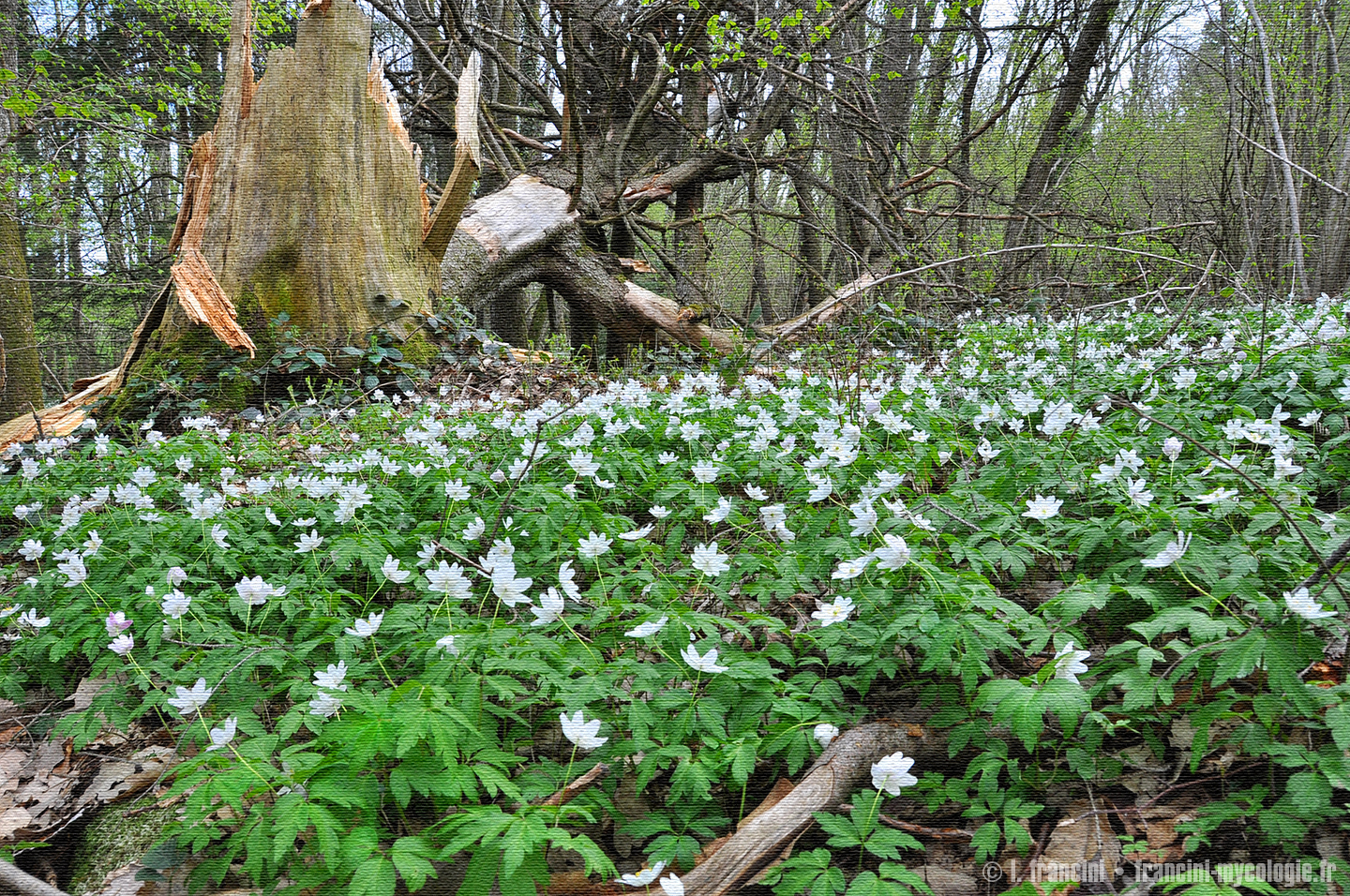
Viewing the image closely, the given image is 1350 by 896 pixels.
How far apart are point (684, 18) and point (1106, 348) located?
7075 mm

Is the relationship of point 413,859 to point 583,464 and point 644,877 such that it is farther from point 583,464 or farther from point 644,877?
point 583,464

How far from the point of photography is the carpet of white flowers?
1.45m

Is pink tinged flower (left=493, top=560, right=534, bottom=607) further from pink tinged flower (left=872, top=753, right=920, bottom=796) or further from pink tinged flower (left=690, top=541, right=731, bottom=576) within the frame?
pink tinged flower (left=872, top=753, right=920, bottom=796)

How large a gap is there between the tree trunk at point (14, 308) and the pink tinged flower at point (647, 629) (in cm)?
958

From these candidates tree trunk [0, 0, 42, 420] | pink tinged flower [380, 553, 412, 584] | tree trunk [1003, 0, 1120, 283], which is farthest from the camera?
tree trunk [1003, 0, 1120, 283]

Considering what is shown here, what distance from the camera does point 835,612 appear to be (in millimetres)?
1876

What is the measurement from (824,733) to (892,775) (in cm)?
17

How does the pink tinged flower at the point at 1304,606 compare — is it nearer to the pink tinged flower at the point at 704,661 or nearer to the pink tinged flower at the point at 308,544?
the pink tinged flower at the point at 704,661

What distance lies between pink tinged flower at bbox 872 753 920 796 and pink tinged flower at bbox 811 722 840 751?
13 centimetres

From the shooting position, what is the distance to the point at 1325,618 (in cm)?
145

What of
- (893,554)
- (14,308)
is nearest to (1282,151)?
(893,554)

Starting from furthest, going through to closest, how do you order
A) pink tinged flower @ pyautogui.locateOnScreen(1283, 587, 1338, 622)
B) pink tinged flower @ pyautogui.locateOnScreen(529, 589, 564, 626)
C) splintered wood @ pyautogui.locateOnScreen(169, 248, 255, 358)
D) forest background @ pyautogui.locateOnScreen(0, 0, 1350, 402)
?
forest background @ pyautogui.locateOnScreen(0, 0, 1350, 402)
splintered wood @ pyautogui.locateOnScreen(169, 248, 255, 358)
pink tinged flower @ pyautogui.locateOnScreen(529, 589, 564, 626)
pink tinged flower @ pyautogui.locateOnScreen(1283, 587, 1338, 622)

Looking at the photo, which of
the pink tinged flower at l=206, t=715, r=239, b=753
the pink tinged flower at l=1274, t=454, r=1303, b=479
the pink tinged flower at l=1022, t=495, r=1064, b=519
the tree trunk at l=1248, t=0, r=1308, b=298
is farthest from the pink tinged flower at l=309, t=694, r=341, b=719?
the tree trunk at l=1248, t=0, r=1308, b=298

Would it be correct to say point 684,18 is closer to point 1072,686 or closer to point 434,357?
point 434,357
